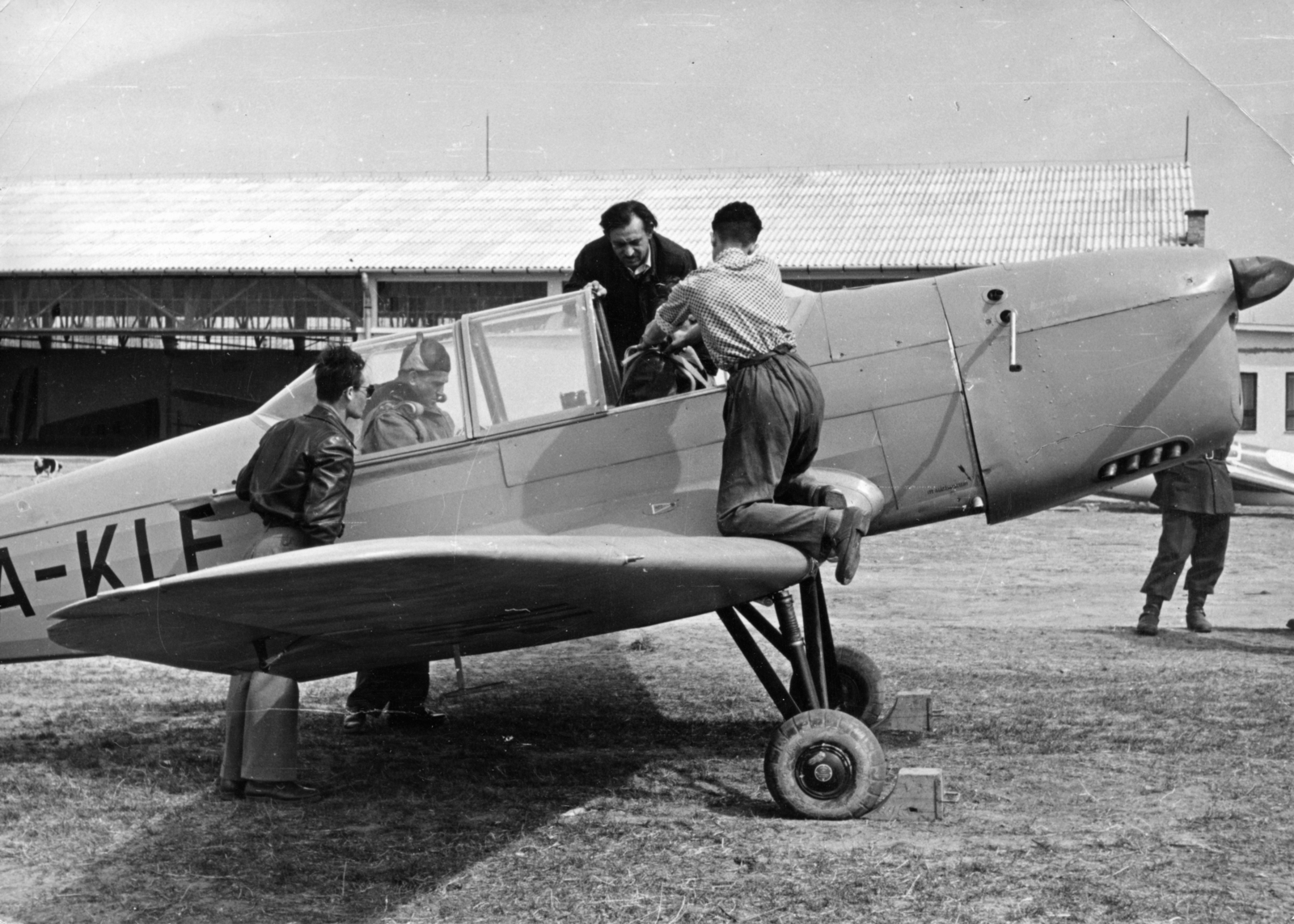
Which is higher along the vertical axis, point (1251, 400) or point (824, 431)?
point (824, 431)

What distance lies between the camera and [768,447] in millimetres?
5062

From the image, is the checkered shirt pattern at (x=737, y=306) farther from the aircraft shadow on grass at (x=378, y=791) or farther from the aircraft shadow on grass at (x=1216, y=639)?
the aircraft shadow on grass at (x=1216, y=639)

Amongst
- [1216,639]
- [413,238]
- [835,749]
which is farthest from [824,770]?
[413,238]

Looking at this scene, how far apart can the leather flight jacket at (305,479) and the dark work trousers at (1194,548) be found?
7.46m

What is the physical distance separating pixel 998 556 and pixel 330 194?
21.2 meters

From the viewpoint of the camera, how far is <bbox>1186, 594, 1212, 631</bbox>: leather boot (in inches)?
416

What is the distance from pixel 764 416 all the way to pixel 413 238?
82.1ft

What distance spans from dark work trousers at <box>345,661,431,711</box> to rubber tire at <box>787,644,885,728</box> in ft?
7.65

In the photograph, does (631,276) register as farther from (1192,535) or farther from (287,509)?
(1192,535)

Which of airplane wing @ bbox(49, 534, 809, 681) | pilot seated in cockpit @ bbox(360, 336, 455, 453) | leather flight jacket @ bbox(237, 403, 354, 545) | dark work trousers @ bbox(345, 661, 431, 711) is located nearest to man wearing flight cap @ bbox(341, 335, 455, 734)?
pilot seated in cockpit @ bbox(360, 336, 455, 453)

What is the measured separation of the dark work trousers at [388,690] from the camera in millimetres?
7227

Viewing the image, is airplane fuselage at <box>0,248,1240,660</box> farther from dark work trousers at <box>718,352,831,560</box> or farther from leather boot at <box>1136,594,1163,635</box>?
leather boot at <box>1136,594,1163,635</box>

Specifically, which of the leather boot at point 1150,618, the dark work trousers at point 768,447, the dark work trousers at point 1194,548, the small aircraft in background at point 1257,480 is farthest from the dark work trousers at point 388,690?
the small aircraft in background at point 1257,480

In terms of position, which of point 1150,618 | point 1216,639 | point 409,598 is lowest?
point 1216,639
